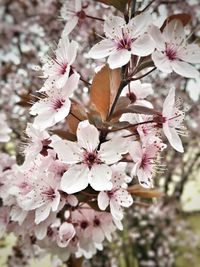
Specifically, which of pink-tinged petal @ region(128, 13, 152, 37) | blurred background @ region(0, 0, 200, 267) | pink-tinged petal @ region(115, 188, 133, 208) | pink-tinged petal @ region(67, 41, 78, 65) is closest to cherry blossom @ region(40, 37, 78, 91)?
pink-tinged petal @ region(67, 41, 78, 65)

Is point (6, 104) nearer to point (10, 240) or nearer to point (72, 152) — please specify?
point (10, 240)

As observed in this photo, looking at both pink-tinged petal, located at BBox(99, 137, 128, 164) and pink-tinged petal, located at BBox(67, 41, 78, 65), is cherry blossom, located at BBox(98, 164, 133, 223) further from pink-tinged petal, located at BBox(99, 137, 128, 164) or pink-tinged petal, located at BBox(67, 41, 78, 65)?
pink-tinged petal, located at BBox(67, 41, 78, 65)

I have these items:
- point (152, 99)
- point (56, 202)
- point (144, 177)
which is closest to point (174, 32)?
point (144, 177)

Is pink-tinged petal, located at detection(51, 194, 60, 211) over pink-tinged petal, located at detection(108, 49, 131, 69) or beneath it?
beneath

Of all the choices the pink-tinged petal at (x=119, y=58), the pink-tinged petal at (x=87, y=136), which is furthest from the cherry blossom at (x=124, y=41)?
the pink-tinged petal at (x=87, y=136)

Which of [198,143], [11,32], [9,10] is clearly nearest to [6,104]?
[11,32]

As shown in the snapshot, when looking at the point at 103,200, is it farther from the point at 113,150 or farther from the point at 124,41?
the point at 124,41
